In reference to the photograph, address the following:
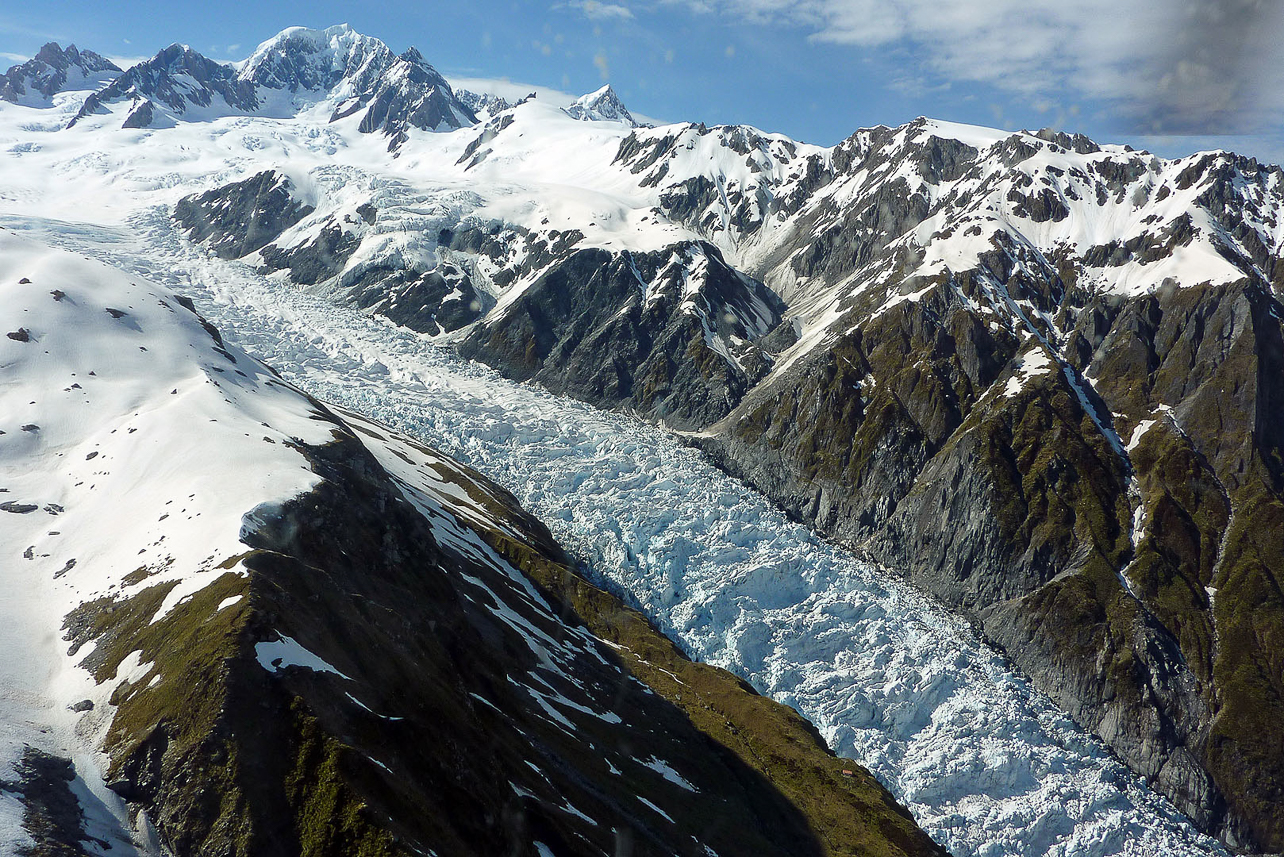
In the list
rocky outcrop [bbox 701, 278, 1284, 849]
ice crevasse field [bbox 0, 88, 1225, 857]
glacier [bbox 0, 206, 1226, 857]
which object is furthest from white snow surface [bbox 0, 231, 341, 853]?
rocky outcrop [bbox 701, 278, 1284, 849]

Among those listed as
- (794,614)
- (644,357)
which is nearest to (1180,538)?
(794,614)

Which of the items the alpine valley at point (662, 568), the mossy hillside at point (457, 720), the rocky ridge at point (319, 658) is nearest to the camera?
the rocky ridge at point (319, 658)

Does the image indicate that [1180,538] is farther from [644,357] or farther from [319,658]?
[319,658]

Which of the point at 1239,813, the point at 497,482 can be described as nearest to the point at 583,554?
the point at 497,482

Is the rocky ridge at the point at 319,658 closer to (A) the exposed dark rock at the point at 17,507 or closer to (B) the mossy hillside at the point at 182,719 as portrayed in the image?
(B) the mossy hillside at the point at 182,719

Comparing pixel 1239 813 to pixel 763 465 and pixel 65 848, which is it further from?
pixel 65 848

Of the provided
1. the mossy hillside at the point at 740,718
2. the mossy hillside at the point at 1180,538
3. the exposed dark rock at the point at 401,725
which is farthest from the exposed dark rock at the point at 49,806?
the mossy hillside at the point at 1180,538

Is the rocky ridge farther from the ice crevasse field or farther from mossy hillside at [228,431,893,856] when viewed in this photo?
the ice crevasse field

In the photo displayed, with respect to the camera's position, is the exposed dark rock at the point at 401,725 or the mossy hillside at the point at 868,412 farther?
the mossy hillside at the point at 868,412
